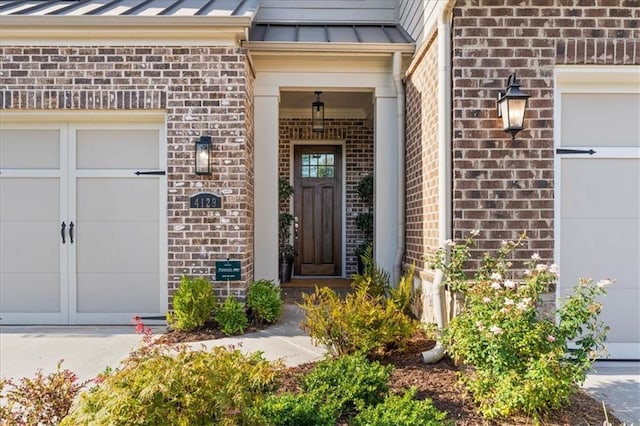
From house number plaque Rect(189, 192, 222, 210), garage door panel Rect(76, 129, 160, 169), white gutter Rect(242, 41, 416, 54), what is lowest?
house number plaque Rect(189, 192, 222, 210)

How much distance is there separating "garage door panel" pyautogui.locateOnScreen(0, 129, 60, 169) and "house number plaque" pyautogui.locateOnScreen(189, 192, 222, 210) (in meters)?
1.63

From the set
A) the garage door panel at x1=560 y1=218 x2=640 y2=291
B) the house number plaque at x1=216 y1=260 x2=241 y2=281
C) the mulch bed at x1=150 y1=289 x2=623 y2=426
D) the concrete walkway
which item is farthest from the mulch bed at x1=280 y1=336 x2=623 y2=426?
the house number plaque at x1=216 y1=260 x2=241 y2=281

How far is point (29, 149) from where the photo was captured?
480cm

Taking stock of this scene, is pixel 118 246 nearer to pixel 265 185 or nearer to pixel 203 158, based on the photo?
pixel 203 158

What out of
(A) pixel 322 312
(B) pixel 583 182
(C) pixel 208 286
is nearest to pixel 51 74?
(C) pixel 208 286

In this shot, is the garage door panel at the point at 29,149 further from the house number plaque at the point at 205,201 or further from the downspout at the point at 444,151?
the downspout at the point at 444,151

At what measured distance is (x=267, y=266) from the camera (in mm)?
5277

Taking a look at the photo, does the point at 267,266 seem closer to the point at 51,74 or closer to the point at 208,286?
the point at 208,286

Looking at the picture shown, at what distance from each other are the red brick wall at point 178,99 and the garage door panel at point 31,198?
809 millimetres

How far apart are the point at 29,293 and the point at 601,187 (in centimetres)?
593

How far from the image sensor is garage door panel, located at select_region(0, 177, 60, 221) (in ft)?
15.7

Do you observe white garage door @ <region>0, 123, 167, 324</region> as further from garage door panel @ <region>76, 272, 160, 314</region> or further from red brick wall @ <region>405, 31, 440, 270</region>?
red brick wall @ <region>405, 31, 440, 270</region>

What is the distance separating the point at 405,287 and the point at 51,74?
169 inches

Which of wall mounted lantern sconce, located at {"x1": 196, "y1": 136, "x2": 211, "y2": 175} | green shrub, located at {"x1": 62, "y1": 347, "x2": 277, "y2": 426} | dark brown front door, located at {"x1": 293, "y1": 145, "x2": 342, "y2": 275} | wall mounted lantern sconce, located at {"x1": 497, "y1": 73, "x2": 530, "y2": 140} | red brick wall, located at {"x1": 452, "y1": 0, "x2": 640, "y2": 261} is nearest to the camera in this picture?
green shrub, located at {"x1": 62, "y1": 347, "x2": 277, "y2": 426}
